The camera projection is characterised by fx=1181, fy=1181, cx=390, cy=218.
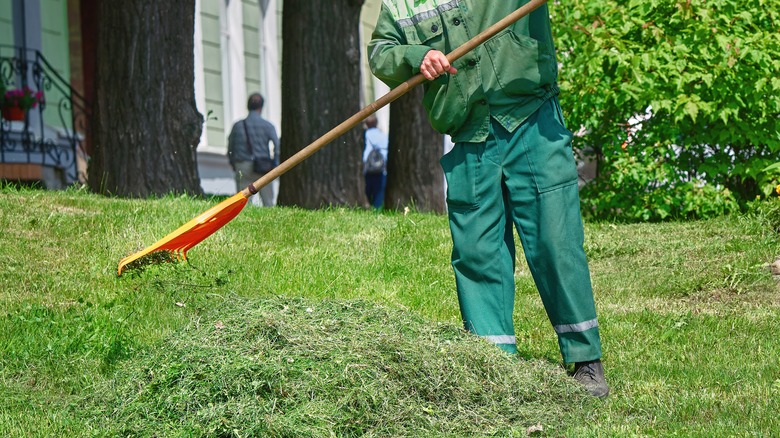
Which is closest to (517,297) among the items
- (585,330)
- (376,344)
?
(585,330)

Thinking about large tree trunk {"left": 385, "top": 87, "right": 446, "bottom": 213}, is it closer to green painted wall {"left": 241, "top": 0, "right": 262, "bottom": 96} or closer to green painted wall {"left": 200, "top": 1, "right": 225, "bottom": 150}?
green painted wall {"left": 200, "top": 1, "right": 225, "bottom": 150}

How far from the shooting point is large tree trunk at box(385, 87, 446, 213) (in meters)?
12.2

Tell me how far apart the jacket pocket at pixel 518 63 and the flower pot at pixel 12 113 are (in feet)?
33.6

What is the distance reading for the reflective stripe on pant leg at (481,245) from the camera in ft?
16.2

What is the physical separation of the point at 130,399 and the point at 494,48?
80.8 inches

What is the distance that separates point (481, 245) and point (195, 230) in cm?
152

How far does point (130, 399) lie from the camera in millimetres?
4219

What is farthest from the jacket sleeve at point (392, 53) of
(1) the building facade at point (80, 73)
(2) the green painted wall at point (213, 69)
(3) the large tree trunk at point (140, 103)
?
(2) the green painted wall at point (213, 69)

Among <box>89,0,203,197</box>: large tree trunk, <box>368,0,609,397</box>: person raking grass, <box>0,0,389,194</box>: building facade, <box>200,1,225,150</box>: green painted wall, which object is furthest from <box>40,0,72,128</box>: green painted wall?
<box>368,0,609,397</box>: person raking grass

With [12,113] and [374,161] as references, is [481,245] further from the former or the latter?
[374,161]

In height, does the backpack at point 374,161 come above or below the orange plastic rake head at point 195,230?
below

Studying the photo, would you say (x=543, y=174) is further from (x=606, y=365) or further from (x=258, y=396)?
(x=258, y=396)

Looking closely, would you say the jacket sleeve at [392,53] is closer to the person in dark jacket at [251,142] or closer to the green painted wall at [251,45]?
the person in dark jacket at [251,142]

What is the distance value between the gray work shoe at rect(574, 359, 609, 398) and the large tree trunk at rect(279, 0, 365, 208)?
6.64m
